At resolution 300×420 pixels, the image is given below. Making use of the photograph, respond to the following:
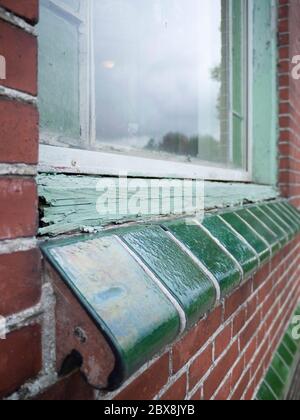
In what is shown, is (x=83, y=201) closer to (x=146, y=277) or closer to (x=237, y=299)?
(x=146, y=277)

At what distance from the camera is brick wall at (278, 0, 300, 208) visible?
2.48 metres

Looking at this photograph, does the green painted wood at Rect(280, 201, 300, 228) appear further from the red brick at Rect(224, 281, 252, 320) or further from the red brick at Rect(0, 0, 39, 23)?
the red brick at Rect(0, 0, 39, 23)

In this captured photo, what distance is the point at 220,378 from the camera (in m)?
1.29

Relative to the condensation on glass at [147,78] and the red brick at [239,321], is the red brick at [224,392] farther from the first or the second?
the condensation on glass at [147,78]

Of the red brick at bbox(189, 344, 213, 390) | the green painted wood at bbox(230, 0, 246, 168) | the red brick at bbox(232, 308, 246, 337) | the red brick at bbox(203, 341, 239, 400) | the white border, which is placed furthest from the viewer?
the green painted wood at bbox(230, 0, 246, 168)

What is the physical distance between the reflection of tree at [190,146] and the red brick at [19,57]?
0.80 m

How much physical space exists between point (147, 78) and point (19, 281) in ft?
3.57

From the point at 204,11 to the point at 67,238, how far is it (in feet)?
5.33

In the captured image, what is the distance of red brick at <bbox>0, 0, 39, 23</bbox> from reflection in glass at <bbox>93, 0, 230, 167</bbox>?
1.53 ft

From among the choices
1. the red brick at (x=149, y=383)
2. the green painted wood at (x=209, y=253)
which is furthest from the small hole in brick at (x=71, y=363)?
the green painted wood at (x=209, y=253)

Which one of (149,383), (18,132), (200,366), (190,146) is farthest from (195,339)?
(190,146)

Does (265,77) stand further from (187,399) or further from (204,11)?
(187,399)

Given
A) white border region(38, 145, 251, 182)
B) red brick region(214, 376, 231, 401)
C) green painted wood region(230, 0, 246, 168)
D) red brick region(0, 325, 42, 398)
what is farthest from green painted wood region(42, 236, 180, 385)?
green painted wood region(230, 0, 246, 168)
